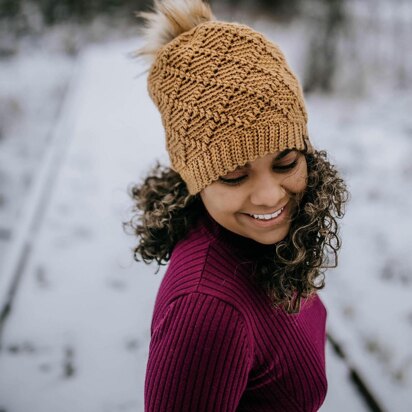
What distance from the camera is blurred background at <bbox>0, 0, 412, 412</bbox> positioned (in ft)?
6.73

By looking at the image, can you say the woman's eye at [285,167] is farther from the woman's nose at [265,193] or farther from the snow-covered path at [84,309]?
the snow-covered path at [84,309]

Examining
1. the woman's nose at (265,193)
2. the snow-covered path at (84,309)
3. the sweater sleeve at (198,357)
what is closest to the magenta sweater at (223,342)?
the sweater sleeve at (198,357)

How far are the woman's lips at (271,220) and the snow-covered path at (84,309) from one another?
0.90m

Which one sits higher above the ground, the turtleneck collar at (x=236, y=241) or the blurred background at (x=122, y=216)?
the turtleneck collar at (x=236, y=241)

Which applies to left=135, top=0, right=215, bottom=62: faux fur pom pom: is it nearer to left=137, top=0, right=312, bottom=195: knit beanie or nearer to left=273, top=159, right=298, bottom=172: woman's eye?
left=137, top=0, right=312, bottom=195: knit beanie

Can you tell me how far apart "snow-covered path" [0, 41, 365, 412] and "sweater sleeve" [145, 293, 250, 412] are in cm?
98

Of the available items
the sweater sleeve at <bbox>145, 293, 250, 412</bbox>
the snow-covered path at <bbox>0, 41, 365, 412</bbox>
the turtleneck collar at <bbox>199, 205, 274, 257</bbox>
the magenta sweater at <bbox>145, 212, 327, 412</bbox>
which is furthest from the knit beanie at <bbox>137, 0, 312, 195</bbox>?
the snow-covered path at <bbox>0, 41, 365, 412</bbox>

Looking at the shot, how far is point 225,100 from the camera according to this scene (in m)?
1.01

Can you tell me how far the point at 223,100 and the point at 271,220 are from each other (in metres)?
0.35

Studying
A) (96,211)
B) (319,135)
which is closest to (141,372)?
(96,211)

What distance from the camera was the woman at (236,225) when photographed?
956 mm

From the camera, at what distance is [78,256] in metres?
2.86

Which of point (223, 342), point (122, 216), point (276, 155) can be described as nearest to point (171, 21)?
point (276, 155)

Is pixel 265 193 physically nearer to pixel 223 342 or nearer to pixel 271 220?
pixel 271 220
